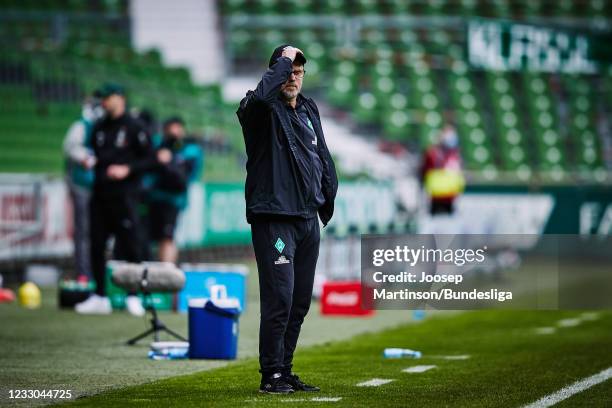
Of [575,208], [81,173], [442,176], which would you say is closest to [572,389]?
[81,173]

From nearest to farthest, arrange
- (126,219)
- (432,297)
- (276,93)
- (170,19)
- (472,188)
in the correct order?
(276,93), (432,297), (126,219), (472,188), (170,19)

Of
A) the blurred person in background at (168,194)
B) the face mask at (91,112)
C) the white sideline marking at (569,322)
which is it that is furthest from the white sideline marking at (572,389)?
the blurred person in background at (168,194)

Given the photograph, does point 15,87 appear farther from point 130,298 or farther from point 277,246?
point 277,246

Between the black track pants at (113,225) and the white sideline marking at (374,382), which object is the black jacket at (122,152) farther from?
the white sideline marking at (374,382)

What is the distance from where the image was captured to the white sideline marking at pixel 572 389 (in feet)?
24.2

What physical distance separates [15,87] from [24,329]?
9.21 m

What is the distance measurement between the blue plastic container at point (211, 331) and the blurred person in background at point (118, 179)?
3511mm

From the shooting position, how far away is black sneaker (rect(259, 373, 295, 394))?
301 inches

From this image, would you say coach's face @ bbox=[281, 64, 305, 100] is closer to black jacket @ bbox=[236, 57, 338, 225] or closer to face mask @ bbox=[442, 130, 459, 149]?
black jacket @ bbox=[236, 57, 338, 225]

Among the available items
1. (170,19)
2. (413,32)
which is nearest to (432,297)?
(170,19)

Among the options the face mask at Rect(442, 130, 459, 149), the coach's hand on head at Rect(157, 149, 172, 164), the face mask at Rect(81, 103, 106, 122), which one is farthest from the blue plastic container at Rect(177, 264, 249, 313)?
the face mask at Rect(442, 130, 459, 149)

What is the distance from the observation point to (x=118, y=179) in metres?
13.3

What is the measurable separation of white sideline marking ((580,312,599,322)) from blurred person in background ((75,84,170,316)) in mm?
4666

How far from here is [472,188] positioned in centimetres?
2500
